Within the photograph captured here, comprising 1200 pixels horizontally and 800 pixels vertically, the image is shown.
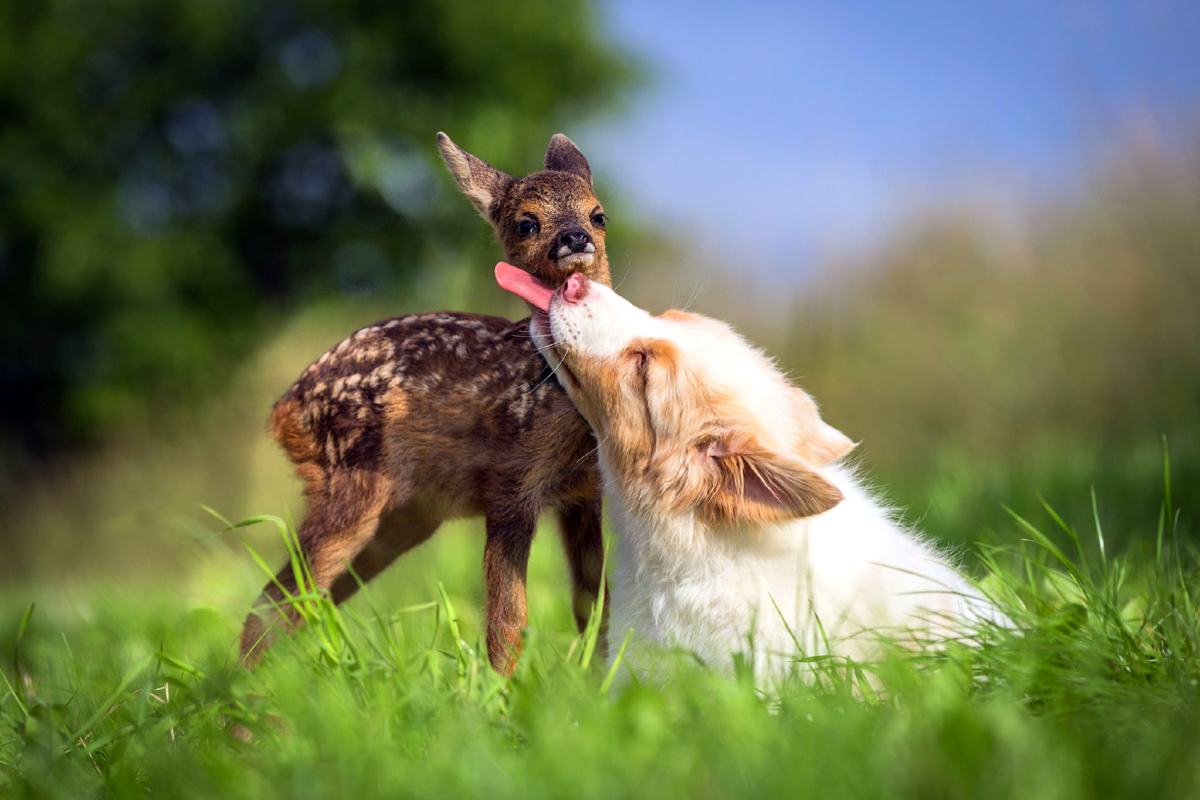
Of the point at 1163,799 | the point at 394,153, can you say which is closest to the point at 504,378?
the point at 1163,799

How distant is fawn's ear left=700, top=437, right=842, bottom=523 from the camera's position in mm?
2393

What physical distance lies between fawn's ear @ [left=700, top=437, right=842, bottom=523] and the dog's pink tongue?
806mm

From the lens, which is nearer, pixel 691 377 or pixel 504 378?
pixel 691 377

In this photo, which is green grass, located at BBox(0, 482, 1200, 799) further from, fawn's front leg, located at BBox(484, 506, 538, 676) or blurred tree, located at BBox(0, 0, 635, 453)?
blurred tree, located at BBox(0, 0, 635, 453)

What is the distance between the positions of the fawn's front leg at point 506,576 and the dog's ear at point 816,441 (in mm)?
936

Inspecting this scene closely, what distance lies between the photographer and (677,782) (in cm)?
163

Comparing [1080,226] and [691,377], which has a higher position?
[1080,226]

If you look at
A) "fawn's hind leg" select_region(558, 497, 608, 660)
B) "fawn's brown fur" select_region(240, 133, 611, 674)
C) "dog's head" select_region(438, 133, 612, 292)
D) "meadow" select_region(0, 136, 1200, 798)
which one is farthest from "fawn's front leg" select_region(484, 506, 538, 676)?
"dog's head" select_region(438, 133, 612, 292)

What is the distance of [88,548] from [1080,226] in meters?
12.7

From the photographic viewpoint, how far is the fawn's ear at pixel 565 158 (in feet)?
12.2

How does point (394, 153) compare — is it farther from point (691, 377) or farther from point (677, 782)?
point (677, 782)

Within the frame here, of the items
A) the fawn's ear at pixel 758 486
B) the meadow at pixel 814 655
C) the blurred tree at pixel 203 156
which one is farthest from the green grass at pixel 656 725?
the blurred tree at pixel 203 156

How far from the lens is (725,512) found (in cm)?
258

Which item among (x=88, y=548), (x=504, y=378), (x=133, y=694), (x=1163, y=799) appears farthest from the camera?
(x=88, y=548)
